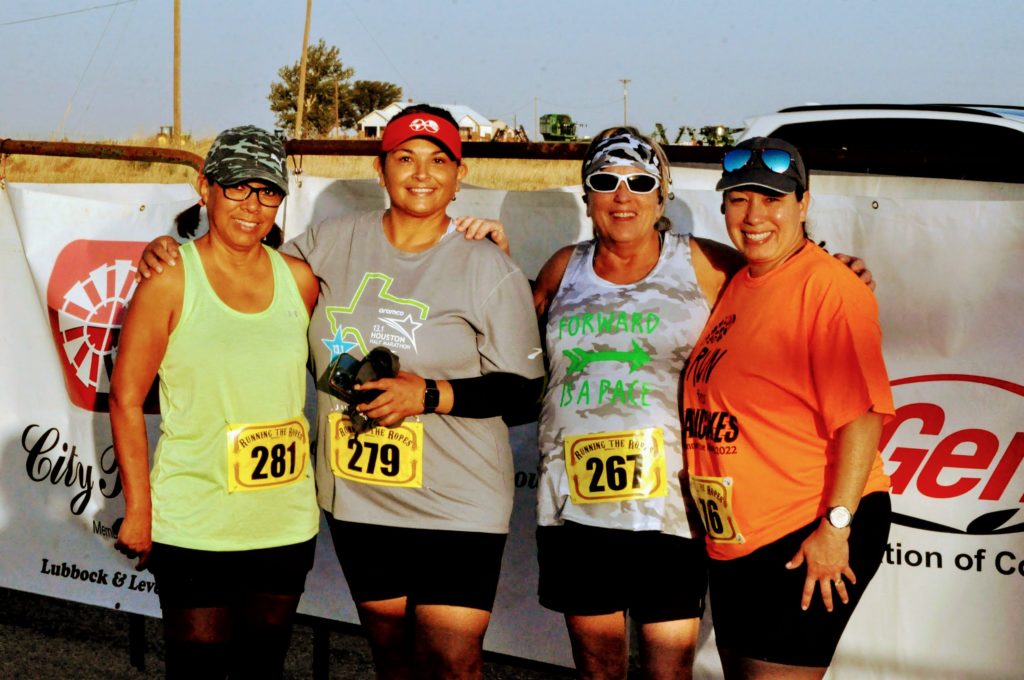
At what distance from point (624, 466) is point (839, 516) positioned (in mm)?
597

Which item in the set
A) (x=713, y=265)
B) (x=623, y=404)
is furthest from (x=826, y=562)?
(x=713, y=265)

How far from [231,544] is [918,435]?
225cm

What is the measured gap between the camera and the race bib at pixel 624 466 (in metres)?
2.86

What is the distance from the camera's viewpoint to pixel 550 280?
3232 millimetres

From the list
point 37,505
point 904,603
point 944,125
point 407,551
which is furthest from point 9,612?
point 944,125

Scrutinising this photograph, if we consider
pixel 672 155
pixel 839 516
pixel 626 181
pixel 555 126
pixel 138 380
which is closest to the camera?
pixel 839 516

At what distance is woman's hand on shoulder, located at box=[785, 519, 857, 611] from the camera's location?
8.26 ft

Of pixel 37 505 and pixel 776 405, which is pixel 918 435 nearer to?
pixel 776 405

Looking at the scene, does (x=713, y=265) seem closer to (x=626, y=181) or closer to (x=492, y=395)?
(x=626, y=181)

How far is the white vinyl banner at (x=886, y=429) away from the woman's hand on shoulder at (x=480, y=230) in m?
0.93

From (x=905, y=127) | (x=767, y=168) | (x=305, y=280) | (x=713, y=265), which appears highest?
(x=905, y=127)

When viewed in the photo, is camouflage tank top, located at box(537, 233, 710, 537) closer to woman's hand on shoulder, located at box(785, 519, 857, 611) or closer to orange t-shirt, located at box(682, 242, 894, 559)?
orange t-shirt, located at box(682, 242, 894, 559)

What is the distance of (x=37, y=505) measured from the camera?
474 cm

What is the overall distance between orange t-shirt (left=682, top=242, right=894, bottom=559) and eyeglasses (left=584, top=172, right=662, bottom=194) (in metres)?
0.42
